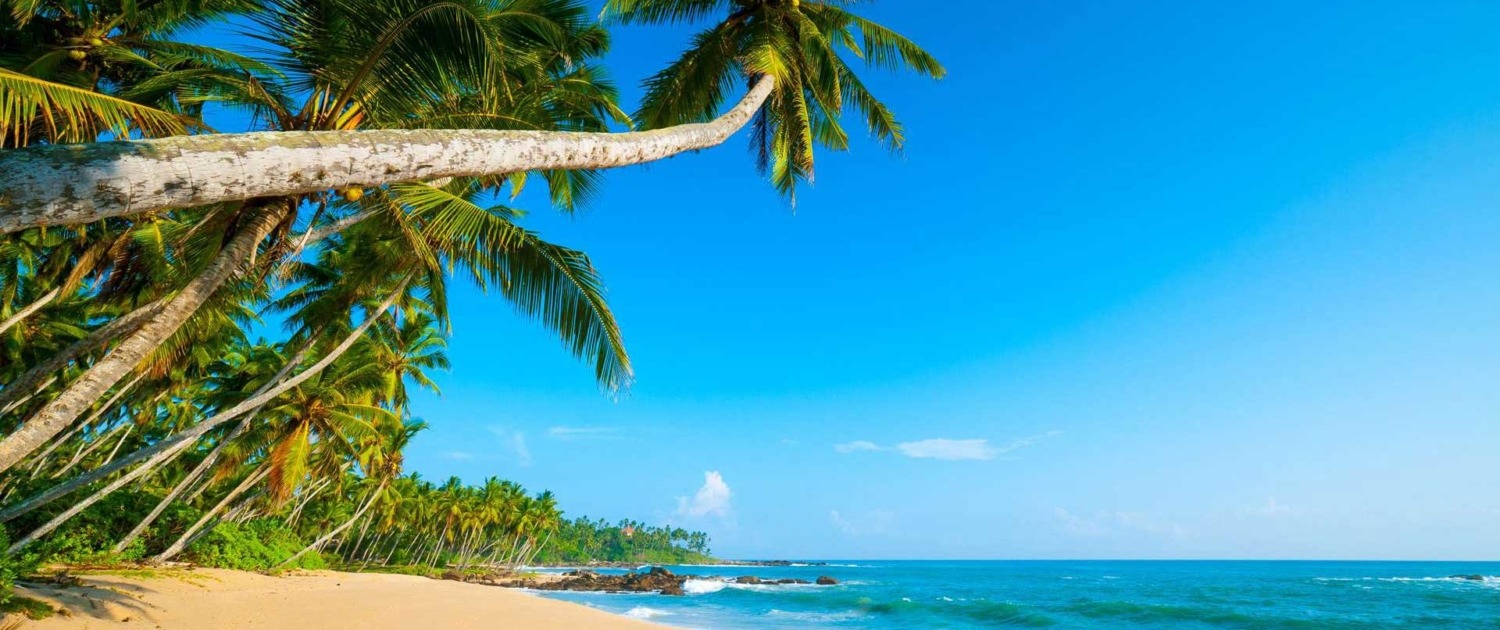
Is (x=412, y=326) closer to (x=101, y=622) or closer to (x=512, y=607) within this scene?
(x=512, y=607)

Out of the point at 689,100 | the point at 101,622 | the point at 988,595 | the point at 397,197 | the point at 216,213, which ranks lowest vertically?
the point at 988,595

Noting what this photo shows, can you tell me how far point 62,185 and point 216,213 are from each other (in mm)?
3212

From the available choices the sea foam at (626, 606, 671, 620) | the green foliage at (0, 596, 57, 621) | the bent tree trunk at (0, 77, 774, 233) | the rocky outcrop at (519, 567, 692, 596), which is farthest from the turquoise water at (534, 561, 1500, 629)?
the bent tree trunk at (0, 77, 774, 233)

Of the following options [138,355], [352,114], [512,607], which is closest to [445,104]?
[352,114]

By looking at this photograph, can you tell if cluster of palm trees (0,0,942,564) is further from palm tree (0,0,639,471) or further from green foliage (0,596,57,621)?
green foliage (0,596,57,621)

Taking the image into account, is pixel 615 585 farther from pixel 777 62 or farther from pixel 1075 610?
pixel 777 62

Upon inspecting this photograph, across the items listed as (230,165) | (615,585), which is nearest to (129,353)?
(230,165)

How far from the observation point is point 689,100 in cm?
874

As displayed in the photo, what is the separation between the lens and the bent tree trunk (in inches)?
84.2

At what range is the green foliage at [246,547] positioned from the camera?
67.4ft

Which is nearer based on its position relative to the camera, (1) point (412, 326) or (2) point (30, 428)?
(2) point (30, 428)

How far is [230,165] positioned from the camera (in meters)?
2.58

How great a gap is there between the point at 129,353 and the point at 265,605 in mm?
10527

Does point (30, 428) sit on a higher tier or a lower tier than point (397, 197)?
lower
